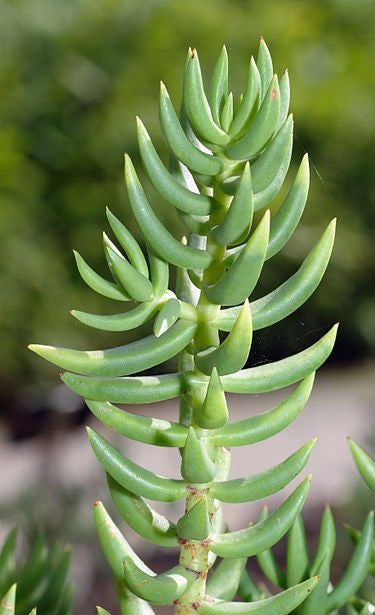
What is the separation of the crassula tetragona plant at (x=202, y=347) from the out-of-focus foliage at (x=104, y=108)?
1313 millimetres

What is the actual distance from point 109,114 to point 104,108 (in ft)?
0.12

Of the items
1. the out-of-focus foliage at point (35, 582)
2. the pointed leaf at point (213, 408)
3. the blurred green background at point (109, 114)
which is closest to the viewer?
the pointed leaf at point (213, 408)

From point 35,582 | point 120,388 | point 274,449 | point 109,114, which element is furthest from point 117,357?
point 274,449

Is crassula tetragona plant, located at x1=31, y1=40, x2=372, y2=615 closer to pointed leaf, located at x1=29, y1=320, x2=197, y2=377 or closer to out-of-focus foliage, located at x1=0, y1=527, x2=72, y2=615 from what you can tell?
pointed leaf, located at x1=29, y1=320, x2=197, y2=377

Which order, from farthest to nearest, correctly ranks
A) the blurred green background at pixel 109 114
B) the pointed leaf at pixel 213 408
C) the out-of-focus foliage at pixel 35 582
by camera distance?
the blurred green background at pixel 109 114 < the out-of-focus foliage at pixel 35 582 < the pointed leaf at pixel 213 408

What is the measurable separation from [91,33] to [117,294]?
5.18 ft

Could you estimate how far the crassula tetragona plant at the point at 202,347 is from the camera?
0.70 ft

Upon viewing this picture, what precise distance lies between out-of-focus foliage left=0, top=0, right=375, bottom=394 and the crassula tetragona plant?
1.31 metres

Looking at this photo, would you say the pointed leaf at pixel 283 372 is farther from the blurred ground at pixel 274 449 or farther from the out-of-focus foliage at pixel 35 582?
the blurred ground at pixel 274 449

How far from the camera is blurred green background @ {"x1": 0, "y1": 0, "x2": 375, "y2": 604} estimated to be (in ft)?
5.21

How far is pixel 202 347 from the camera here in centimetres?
23

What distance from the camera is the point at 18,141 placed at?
1.71 metres

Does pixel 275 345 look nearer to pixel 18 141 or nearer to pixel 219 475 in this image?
pixel 219 475

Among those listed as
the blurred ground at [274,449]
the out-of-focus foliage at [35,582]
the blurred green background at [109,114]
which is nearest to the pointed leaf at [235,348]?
the out-of-focus foliage at [35,582]
